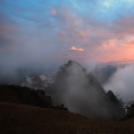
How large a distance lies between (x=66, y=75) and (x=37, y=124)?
5794cm

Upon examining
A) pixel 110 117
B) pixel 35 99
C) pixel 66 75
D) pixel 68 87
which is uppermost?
pixel 66 75

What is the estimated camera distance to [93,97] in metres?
62.0

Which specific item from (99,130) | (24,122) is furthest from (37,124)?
(99,130)

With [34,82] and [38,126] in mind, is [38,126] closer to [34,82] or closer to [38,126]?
[38,126]

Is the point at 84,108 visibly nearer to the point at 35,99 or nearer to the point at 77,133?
the point at 35,99

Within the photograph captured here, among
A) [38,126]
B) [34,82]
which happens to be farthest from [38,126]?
[34,82]

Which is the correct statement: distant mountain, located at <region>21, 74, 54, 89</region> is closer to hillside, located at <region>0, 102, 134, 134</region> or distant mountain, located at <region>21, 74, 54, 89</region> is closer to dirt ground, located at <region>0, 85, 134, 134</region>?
dirt ground, located at <region>0, 85, 134, 134</region>

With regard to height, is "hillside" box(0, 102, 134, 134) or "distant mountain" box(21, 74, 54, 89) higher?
"distant mountain" box(21, 74, 54, 89)

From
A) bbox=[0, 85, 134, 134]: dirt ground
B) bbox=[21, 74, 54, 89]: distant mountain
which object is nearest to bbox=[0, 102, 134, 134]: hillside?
bbox=[0, 85, 134, 134]: dirt ground

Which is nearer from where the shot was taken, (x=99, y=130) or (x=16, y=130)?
(x=16, y=130)

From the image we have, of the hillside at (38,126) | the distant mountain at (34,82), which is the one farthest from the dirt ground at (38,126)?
the distant mountain at (34,82)

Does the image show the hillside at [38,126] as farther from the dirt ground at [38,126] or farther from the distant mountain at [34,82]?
the distant mountain at [34,82]

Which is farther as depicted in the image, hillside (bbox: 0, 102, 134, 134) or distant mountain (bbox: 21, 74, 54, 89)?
distant mountain (bbox: 21, 74, 54, 89)

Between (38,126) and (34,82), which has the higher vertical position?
(34,82)
